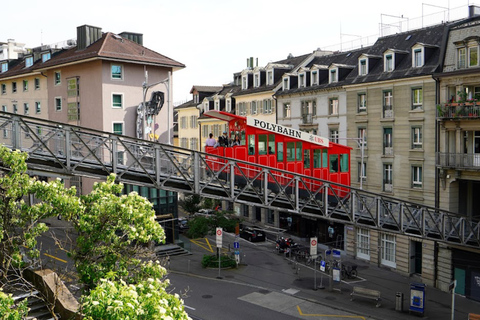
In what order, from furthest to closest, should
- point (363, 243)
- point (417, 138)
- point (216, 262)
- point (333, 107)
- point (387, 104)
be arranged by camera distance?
point (333, 107) < point (363, 243) < point (387, 104) < point (216, 262) < point (417, 138)

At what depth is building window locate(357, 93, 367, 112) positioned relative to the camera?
45.1 meters

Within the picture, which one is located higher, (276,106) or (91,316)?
(276,106)

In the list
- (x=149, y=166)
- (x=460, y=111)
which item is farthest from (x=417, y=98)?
(x=149, y=166)

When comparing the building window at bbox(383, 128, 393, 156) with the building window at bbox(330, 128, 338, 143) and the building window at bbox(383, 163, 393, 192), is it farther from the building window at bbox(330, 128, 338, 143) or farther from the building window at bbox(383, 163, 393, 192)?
the building window at bbox(330, 128, 338, 143)

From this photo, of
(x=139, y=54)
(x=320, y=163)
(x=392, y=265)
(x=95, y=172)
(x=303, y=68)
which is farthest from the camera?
(x=303, y=68)

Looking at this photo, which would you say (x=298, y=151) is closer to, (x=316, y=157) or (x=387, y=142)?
(x=316, y=157)

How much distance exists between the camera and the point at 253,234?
2117 inches

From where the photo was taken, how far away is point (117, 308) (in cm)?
907

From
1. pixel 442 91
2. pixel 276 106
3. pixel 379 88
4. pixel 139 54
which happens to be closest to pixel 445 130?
pixel 442 91

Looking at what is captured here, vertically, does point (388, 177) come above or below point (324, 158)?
below

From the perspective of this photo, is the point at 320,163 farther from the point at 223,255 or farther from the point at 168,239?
the point at 168,239

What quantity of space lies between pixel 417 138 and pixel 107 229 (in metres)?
31.3

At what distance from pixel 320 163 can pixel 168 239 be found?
981 inches

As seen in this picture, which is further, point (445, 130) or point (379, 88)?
point (379, 88)
